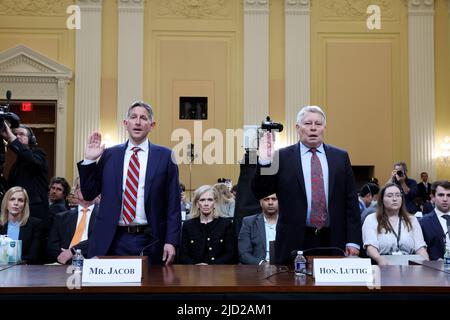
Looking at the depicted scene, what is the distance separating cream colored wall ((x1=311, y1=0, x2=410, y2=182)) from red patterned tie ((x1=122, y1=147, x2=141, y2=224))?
397 inches

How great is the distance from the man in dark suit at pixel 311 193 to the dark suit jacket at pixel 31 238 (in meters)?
2.25

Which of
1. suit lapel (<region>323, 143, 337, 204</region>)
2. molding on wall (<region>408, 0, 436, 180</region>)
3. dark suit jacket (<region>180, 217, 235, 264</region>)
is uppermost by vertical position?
molding on wall (<region>408, 0, 436, 180</region>)

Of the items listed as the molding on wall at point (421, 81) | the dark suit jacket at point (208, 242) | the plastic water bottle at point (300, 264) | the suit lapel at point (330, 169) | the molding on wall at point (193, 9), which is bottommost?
the dark suit jacket at point (208, 242)

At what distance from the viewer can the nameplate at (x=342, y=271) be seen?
229cm

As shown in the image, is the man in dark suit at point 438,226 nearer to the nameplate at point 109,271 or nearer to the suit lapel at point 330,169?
the suit lapel at point 330,169

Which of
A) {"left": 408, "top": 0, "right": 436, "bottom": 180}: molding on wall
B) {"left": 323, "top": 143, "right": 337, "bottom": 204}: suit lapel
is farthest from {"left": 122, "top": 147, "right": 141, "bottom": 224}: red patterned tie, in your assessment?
{"left": 408, "top": 0, "right": 436, "bottom": 180}: molding on wall

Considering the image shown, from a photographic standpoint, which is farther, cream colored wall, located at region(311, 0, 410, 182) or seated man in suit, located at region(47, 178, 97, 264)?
cream colored wall, located at region(311, 0, 410, 182)

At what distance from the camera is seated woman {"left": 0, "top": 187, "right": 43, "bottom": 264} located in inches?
178

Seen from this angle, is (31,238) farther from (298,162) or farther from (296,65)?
(296,65)

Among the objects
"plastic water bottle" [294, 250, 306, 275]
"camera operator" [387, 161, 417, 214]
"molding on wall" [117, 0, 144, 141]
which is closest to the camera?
A: "plastic water bottle" [294, 250, 306, 275]

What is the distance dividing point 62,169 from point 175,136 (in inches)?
98.7

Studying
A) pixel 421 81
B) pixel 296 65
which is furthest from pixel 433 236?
pixel 421 81

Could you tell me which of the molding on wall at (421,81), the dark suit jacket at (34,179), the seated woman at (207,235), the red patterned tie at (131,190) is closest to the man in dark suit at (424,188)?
the molding on wall at (421,81)

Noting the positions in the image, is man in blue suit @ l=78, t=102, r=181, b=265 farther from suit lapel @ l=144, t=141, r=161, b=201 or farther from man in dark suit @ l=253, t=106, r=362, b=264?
man in dark suit @ l=253, t=106, r=362, b=264
